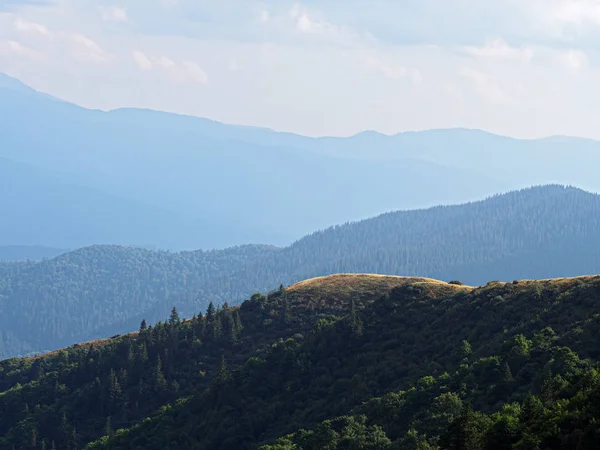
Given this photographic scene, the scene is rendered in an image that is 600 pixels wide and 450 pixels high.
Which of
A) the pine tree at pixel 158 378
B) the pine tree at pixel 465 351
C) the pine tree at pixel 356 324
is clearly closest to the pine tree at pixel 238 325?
the pine tree at pixel 158 378

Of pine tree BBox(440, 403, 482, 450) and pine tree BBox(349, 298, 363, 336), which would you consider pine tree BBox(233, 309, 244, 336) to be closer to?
pine tree BBox(349, 298, 363, 336)

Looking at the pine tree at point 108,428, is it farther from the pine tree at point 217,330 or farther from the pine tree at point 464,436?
the pine tree at point 464,436

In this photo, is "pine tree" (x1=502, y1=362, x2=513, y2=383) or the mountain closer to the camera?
the mountain

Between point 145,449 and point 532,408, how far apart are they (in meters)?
48.7

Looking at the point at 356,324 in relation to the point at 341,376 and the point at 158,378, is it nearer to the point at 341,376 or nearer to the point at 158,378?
the point at 341,376

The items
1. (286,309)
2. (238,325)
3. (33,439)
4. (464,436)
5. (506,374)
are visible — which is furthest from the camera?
(286,309)

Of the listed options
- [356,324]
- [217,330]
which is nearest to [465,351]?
[356,324]

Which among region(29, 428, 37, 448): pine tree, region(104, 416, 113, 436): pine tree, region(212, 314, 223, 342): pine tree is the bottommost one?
region(29, 428, 37, 448): pine tree

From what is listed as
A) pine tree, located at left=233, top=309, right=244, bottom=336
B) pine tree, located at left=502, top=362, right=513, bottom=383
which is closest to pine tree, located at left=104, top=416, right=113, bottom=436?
pine tree, located at left=233, top=309, right=244, bottom=336

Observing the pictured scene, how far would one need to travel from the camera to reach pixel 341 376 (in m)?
87.1

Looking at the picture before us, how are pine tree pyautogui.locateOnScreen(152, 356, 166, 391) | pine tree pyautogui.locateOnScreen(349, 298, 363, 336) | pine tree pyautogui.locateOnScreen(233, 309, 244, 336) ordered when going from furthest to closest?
pine tree pyautogui.locateOnScreen(233, 309, 244, 336) → pine tree pyautogui.locateOnScreen(152, 356, 166, 391) → pine tree pyautogui.locateOnScreen(349, 298, 363, 336)

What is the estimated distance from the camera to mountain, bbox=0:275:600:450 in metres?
58.0

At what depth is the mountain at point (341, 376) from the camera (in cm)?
5800

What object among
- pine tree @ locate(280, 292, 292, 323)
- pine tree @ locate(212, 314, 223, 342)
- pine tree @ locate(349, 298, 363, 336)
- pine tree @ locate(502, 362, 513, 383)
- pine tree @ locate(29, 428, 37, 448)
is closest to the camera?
pine tree @ locate(502, 362, 513, 383)
